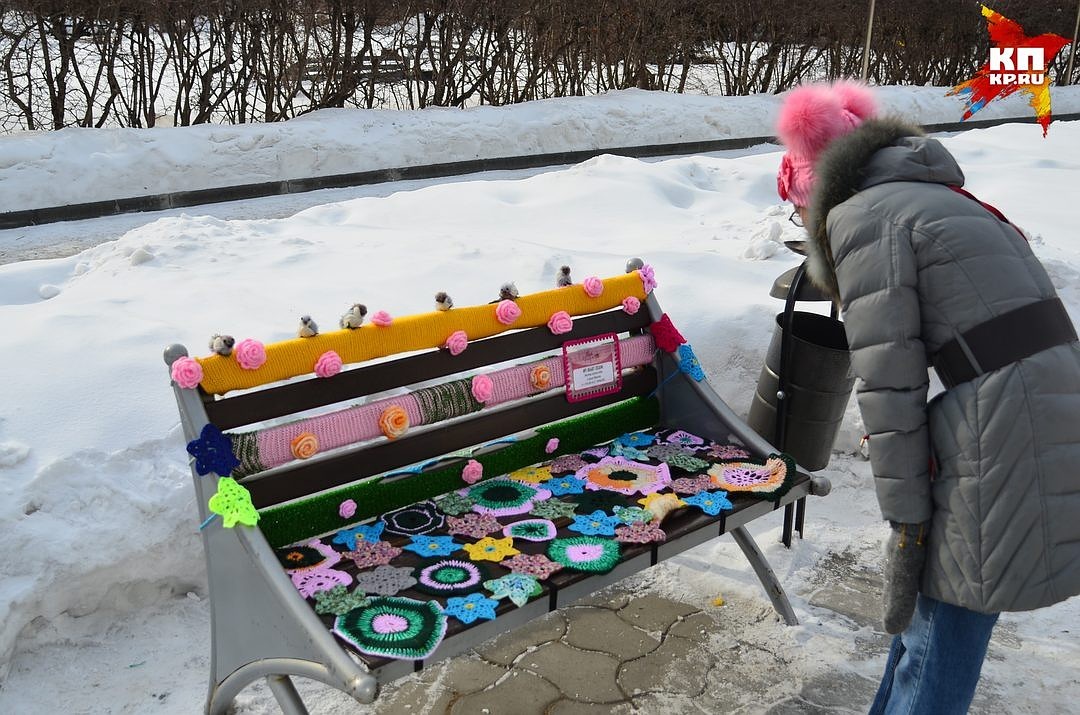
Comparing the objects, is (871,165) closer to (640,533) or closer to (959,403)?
(959,403)

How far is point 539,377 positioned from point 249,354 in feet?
3.32

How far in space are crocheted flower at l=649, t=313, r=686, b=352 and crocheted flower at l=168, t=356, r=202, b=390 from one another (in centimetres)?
164

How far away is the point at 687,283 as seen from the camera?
495 cm

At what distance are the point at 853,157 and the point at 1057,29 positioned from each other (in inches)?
1053

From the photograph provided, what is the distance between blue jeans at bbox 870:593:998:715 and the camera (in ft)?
7.23

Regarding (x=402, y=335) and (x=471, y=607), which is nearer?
(x=471, y=607)

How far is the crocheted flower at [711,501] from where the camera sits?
9.18 feet

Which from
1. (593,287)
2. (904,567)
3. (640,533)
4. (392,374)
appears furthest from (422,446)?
(904,567)

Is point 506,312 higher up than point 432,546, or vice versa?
point 506,312

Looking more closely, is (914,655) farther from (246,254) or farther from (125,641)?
(246,254)

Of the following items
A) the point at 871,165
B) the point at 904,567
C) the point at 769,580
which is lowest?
the point at 769,580

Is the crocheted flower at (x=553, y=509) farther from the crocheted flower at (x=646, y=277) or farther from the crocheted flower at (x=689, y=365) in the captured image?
the crocheted flower at (x=646, y=277)

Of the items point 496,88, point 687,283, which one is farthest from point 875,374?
point 496,88

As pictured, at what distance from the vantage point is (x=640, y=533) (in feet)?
8.79
